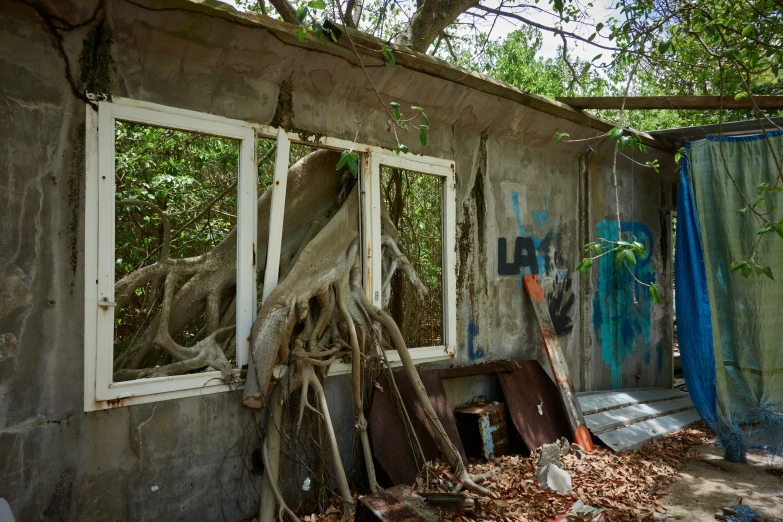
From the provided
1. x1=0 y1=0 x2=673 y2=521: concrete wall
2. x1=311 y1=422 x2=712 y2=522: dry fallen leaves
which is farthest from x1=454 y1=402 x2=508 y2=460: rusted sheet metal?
x1=0 y1=0 x2=673 y2=521: concrete wall

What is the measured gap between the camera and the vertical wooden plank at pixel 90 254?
3.42 meters

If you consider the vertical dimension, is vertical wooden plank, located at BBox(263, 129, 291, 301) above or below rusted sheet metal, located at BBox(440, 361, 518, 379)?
above

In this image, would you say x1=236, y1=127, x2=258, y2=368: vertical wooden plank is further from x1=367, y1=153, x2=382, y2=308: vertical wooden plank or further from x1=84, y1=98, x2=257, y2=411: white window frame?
x1=367, y1=153, x2=382, y2=308: vertical wooden plank

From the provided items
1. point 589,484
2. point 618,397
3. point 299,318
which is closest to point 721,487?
point 589,484

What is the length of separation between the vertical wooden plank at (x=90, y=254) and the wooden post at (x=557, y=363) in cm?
437

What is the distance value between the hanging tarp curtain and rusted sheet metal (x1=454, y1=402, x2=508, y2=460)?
2.35 m

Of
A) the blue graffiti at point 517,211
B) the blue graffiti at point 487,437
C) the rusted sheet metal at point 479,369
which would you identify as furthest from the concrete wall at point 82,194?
the blue graffiti at point 517,211

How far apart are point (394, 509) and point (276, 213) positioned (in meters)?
2.19

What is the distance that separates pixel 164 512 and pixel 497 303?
367cm

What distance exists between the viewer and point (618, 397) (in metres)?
7.26

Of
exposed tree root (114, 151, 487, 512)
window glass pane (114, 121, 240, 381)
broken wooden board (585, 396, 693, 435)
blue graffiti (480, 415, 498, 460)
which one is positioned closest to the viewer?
exposed tree root (114, 151, 487, 512)

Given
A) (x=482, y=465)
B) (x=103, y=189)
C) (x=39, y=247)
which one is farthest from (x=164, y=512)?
(x=482, y=465)

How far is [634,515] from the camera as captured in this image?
172 inches

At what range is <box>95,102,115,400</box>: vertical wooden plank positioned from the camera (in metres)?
3.46
